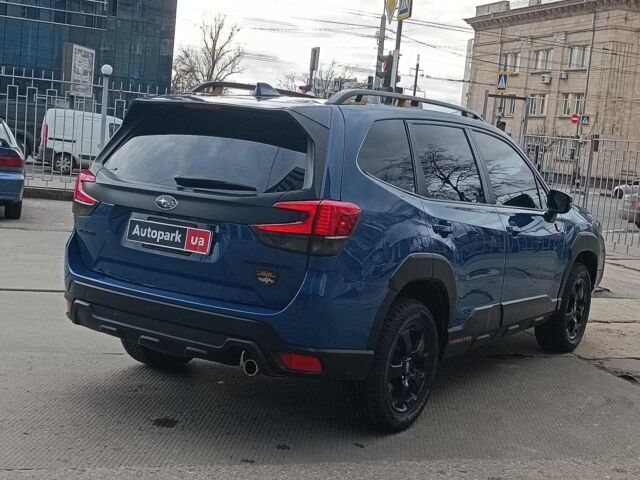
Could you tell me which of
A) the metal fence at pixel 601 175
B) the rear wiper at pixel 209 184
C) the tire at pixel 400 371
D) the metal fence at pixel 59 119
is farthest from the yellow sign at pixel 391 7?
the rear wiper at pixel 209 184

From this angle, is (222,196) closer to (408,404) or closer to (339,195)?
(339,195)

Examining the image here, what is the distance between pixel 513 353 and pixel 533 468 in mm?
2419

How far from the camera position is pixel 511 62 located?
61844mm

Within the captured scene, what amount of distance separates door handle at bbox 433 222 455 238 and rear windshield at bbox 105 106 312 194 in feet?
3.07

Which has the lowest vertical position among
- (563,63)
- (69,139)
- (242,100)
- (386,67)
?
(69,139)

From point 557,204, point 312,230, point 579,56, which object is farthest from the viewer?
point 579,56

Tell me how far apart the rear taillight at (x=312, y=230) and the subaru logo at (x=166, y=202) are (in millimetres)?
497

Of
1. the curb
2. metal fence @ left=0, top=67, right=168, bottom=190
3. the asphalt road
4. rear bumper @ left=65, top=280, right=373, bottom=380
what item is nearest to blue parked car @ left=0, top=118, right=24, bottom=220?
the curb

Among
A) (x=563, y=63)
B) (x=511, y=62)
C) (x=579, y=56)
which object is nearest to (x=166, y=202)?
(x=579, y=56)

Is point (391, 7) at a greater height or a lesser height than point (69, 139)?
greater

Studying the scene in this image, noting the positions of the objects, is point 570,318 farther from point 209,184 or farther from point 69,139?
point 69,139

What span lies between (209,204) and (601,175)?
11927 millimetres

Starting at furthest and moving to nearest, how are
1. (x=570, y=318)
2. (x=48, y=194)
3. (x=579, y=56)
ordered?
1. (x=579, y=56)
2. (x=48, y=194)
3. (x=570, y=318)

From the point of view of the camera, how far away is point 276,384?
5105mm
